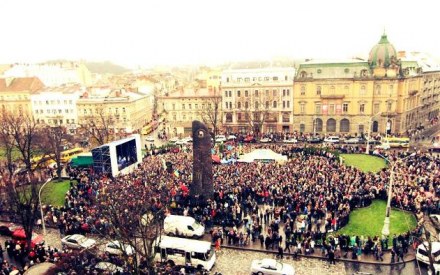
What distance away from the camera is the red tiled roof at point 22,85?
261 ft

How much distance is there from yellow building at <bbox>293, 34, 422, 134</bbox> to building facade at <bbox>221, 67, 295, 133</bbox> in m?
1.76

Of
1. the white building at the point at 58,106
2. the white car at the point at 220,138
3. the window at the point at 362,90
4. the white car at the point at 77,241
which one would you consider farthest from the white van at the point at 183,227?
the white building at the point at 58,106

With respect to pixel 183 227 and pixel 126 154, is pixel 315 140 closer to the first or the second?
pixel 126 154

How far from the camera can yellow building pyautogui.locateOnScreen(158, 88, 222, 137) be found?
6794cm

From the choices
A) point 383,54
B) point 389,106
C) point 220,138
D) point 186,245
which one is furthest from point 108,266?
point 383,54

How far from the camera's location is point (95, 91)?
74125 millimetres

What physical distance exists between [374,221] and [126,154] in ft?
86.5

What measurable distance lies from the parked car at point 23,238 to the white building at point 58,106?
47.1m

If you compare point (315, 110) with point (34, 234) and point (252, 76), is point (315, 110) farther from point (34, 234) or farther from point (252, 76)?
point (34, 234)

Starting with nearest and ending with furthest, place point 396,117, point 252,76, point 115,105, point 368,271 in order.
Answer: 1. point 368,271
2. point 396,117
3. point 252,76
4. point 115,105

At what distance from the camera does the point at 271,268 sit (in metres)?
20.8

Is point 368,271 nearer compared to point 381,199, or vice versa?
point 368,271

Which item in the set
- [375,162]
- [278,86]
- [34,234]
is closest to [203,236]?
[34,234]

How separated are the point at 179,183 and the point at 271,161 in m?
10.9
